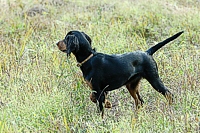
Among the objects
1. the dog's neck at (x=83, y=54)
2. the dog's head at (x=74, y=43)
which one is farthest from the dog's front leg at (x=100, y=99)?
the dog's head at (x=74, y=43)

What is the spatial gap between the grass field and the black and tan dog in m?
0.18

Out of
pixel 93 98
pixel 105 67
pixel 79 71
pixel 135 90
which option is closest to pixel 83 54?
pixel 105 67

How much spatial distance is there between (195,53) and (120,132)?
3.29 m

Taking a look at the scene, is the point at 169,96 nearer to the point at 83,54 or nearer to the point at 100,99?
→ the point at 100,99

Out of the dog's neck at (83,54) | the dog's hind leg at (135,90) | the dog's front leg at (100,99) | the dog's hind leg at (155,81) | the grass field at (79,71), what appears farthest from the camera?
the dog's hind leg at (135,90)

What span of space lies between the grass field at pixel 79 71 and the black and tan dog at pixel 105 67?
179 mm

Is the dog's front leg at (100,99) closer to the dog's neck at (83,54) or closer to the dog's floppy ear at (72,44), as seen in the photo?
the dog's neck at (83,54)

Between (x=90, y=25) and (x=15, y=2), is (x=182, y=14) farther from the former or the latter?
(x=15, y=2)

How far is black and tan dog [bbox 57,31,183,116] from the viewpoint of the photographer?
4535 mm

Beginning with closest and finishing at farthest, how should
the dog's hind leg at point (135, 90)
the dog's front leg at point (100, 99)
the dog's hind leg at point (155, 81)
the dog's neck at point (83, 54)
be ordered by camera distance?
1. the dog's front leg at point (100, 99)
2. the dog's neck at point (83, 54)
3. the dog's hind leg at point (155, 81)
4. the dog's hind leg at point (135, 90)

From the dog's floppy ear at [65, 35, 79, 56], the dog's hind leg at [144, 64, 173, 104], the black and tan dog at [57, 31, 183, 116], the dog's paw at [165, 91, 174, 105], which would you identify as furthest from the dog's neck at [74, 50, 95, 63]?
the dog's paw at [165, 91, 174, 105]

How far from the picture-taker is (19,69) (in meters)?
5.59

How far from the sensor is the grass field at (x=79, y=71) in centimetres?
403

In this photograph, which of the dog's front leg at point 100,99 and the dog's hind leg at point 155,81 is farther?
the dog's hind leg at point 155,81
